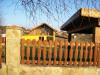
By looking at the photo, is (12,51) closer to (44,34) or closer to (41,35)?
(41,35)

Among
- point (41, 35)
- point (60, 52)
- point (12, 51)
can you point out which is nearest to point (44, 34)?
point (41, 35)

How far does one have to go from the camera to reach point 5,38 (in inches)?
364

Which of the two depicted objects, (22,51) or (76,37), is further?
(76,37)

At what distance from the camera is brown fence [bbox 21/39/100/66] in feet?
30.6

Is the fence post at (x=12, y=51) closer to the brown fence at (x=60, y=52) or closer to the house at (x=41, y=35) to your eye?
the brown fence at (x=60, y=52)

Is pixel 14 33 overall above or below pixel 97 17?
below

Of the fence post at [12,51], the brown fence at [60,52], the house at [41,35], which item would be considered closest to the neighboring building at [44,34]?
the house at [41,35]

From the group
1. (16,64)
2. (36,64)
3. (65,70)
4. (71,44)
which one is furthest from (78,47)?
(16,64)

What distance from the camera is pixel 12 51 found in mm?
9195

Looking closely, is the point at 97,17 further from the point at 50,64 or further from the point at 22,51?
the point at 22,51

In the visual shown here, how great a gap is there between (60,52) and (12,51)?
1.79 metres

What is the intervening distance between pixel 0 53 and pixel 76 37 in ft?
94.8

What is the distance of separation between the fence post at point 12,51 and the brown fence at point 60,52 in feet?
0.64

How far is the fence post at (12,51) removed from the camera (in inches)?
361
